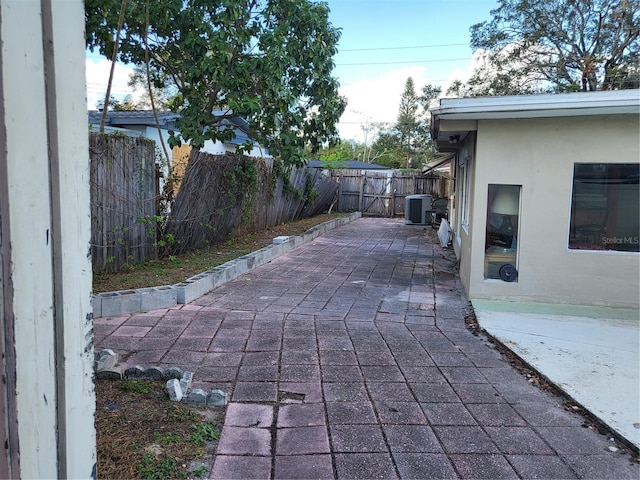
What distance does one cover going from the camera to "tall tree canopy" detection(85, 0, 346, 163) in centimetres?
777

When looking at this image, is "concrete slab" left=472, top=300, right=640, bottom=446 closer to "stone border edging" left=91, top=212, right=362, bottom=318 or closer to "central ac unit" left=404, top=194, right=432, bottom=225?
"stone border edging" left=91, top=212, right=362, bottom=318

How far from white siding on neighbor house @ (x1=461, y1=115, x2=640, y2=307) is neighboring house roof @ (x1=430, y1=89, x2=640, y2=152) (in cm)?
31

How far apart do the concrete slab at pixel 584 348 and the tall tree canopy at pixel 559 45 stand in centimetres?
1791

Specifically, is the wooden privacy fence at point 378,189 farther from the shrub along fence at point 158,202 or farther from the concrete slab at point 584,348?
the concrete slab at point 584,348

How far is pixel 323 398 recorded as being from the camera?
133 inches

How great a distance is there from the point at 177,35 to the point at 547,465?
866 cm

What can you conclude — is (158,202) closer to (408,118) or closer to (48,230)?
(48,230)

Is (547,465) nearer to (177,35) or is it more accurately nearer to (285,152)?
(285,152)

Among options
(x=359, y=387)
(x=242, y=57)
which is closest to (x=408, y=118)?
(x=242, y=57)

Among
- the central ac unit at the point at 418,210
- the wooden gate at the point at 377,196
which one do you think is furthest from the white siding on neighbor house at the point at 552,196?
the wooden gate at the point at 377,196

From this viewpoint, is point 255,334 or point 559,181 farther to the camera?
point 559,181

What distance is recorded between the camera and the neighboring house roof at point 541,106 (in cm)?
555

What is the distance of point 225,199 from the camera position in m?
9.12

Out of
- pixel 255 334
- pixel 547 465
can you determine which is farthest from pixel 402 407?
pixel 255 334
